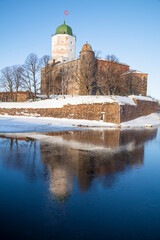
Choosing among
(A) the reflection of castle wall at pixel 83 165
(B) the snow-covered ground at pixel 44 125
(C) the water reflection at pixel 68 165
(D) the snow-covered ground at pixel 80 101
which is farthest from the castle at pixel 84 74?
(C) the water reflection at pixel 68 165

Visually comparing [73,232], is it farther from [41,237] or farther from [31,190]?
[31,190]

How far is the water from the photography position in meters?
3.06

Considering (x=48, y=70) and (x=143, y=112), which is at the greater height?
(x=48, y=70)

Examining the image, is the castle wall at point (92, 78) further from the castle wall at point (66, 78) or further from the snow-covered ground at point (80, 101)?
the snow-covered ground at point (80, 101)

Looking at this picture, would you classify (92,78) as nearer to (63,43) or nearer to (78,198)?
(63,43)

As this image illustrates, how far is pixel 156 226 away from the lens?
10.6 ft

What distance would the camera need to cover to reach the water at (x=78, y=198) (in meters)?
3.06

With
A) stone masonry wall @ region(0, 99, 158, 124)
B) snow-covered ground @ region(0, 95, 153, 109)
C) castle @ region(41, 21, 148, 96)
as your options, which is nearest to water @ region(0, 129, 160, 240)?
stone masonry wall @ region(0, 99, 158, 124)

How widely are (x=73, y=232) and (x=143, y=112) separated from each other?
107ft

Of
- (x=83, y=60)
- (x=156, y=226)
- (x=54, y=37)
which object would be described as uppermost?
(x=54, y=37)

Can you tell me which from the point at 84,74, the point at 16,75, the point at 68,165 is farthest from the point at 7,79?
the point at 68,165

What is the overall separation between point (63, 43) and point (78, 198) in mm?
64309

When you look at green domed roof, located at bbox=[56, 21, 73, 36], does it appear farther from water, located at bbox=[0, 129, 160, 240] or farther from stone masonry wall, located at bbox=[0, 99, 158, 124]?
water, located at bbox=[0, 129, 160, 240]

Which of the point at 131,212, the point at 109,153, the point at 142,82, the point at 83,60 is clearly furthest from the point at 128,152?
the point at 142,82
